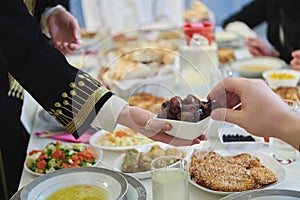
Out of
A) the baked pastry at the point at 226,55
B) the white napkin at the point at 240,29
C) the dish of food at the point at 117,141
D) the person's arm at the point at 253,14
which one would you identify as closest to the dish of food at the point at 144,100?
the dish of food at the point at 117,141

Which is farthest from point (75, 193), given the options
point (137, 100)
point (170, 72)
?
point (170, 72)

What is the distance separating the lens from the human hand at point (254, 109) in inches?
37.8

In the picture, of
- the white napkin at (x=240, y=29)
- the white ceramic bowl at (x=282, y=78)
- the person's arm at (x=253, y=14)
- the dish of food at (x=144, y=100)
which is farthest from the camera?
the person's arm at (x=253, y=14)

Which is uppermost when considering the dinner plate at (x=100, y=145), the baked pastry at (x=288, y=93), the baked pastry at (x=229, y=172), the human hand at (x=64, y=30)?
the human hand at (x=64, y=30)

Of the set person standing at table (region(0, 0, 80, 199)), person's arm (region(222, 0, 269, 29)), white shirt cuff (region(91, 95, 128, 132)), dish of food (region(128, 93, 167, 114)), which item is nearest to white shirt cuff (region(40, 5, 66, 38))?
person standing at table (region(0, 0, 80, 199))

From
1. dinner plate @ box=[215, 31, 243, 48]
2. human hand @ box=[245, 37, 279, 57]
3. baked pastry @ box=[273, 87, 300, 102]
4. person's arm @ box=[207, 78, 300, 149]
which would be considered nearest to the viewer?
person's arm @ box=[207, 78, 300, 149]

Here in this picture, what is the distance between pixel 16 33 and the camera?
3.64 feet

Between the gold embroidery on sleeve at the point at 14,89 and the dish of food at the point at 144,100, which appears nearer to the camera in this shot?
the dish of food at the point at 144,100

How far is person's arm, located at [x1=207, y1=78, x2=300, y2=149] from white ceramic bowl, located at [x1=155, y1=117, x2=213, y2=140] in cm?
4

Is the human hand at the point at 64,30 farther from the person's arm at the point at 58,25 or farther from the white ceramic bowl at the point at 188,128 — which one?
the white ceramic bowl at the point at 188,128

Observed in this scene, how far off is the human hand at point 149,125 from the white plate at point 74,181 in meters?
0.13

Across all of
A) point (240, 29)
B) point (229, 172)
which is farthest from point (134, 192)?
point (240, 29)

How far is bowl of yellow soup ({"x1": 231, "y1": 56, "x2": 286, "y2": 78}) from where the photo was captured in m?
2.12

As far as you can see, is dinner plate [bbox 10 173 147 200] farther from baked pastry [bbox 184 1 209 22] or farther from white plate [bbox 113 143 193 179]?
baked pastry [bbox 184 1 209 22]
